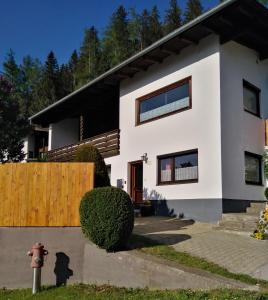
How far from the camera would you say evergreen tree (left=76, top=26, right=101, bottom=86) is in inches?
2188

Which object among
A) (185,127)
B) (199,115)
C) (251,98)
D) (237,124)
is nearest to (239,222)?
(237,124)

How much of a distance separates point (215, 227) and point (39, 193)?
5828 millimetres

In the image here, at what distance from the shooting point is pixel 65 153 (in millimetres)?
24391

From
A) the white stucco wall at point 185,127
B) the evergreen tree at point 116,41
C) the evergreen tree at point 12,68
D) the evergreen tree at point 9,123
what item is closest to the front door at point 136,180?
the white stucco wall at point 185,127

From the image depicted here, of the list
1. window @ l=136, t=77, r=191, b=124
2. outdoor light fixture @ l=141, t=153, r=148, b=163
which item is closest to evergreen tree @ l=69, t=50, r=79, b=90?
window @ l=136, t=77, r=191, b=124

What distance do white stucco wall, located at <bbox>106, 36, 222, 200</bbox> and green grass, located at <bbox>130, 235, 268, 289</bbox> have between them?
4982mm

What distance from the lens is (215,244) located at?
10.0 m

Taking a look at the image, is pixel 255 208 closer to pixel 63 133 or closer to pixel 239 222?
pixel 239 222

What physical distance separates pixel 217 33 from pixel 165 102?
3492mm

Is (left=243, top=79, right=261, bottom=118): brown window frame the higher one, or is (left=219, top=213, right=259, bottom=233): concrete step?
(left=243, top=79, right=261, bottom=118): brown window frame

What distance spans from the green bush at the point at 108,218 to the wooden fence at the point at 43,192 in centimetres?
94

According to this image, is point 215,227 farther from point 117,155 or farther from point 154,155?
point 117,155

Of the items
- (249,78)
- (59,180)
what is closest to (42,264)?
(59,180)

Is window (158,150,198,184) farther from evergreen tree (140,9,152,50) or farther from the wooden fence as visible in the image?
evergreen tree (140,9,152,50)
